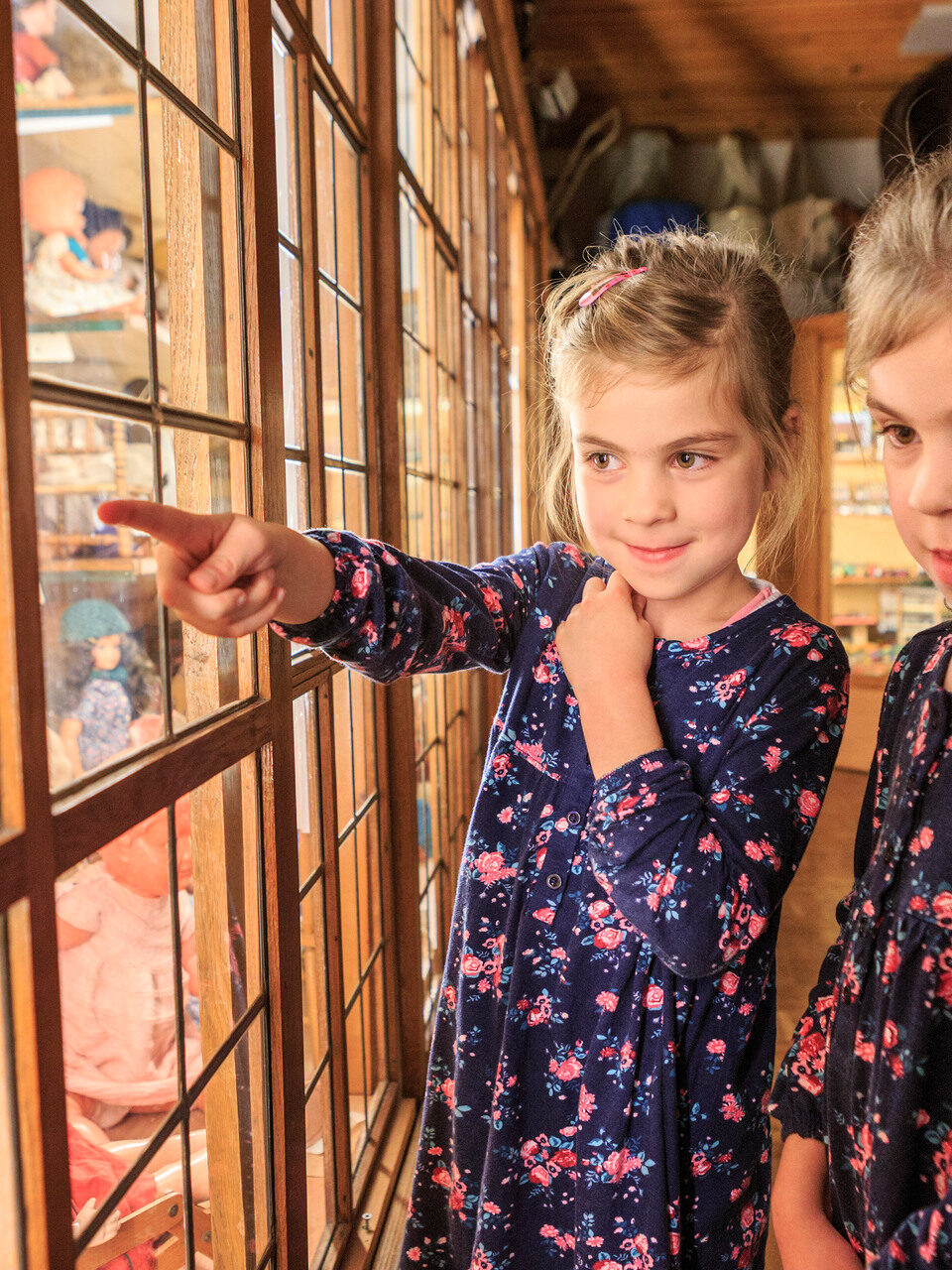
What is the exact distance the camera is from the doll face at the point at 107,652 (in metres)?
0.70

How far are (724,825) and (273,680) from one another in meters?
0.49

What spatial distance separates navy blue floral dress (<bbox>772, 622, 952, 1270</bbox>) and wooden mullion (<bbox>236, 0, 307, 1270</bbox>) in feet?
1.78

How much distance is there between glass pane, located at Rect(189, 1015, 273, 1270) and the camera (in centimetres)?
94

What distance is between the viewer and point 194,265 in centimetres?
94

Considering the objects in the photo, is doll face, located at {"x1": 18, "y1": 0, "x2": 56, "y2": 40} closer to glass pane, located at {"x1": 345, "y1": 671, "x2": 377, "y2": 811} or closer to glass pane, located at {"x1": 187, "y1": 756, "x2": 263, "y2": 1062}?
glass pane, located at {"x1": 187, "y1": 756, "x2": 263, "y2": 1062}

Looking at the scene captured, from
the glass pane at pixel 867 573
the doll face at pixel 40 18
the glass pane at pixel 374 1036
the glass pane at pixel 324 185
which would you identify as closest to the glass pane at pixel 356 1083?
the glass pane at pixel 374 1036

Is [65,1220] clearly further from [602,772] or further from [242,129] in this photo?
[242,129]

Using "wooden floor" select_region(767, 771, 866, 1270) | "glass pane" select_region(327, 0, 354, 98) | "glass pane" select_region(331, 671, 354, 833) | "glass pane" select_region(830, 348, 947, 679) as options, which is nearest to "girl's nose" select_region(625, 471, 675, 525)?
"glass pane" select_region(331, 671, 354, 833)

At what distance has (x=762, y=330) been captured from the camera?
96 centimetres

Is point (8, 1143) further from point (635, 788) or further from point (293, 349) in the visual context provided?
point (293, 349)

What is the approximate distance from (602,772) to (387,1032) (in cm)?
123

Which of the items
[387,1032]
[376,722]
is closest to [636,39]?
[376,722]

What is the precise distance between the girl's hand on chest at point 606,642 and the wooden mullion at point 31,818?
509 mm

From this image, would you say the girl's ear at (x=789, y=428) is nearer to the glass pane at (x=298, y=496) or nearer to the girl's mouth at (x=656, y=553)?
the girl's mouth at (x=656, y=553)
